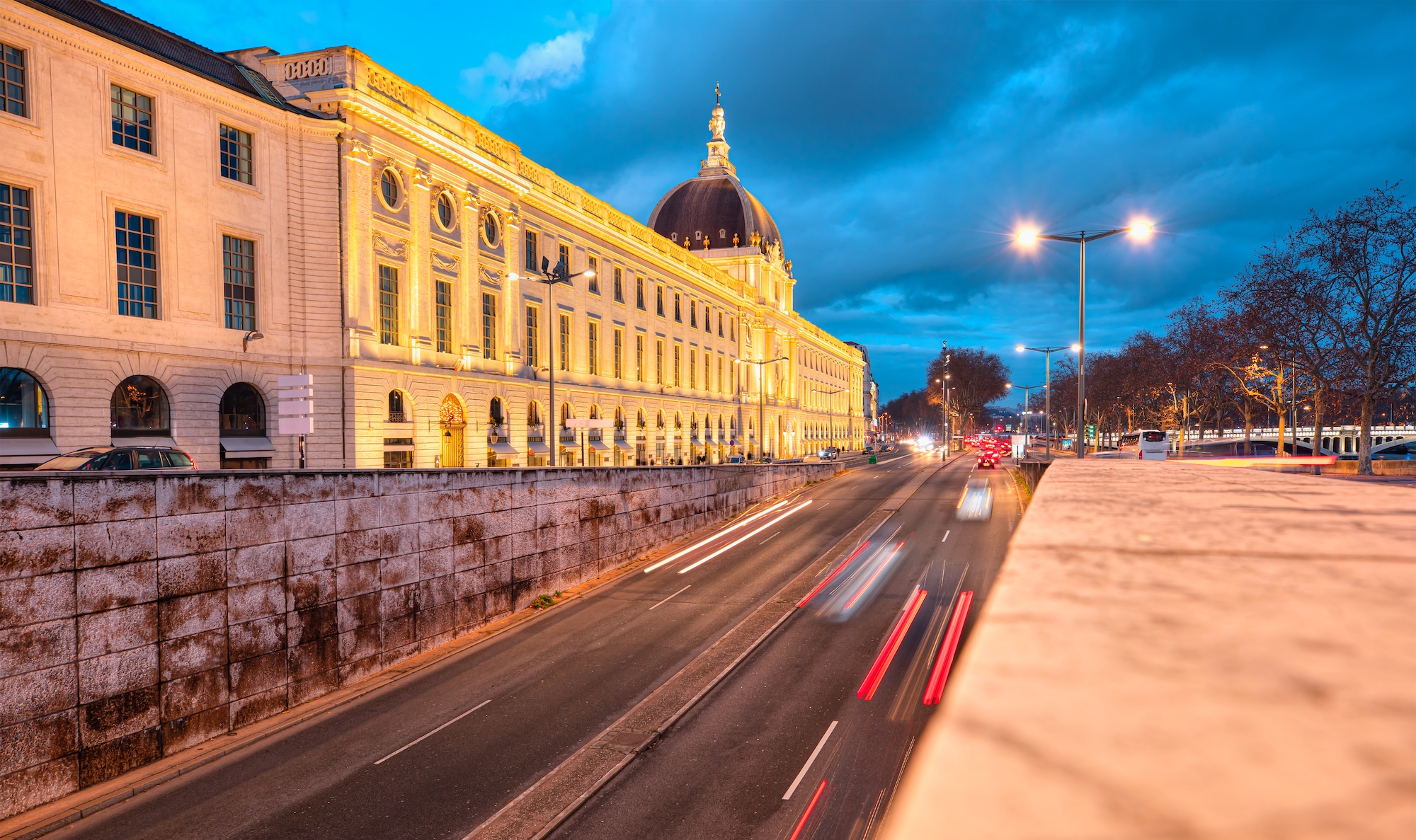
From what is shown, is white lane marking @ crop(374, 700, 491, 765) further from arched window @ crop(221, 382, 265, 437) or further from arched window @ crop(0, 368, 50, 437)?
arched window @ crop(221, 382, 265, 437)

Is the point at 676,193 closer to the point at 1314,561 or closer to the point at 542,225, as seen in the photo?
the point at 542,225

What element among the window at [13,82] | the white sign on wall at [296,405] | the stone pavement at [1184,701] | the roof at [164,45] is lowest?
the stone pavement at [1184,701]

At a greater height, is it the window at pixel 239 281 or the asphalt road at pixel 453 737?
the window at pixel 239 281

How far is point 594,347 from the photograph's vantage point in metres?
59.9

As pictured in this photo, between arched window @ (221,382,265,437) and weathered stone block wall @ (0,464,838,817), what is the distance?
15263mm

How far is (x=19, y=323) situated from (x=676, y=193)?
91.9m

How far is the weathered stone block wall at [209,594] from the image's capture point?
537 inches

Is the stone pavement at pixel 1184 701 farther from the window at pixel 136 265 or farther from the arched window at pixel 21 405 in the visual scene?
the window at pixel 136 265

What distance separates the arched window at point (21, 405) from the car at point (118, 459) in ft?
25.2

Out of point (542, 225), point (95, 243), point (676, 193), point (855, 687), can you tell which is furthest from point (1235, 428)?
point (95, 243)

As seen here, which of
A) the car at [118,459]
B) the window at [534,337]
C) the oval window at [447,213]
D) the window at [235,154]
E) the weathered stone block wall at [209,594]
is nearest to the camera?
the weathered stone block wall at [209,594]

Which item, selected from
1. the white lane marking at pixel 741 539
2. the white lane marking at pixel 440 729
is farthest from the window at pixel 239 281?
the white lane marking at pixel 440 729

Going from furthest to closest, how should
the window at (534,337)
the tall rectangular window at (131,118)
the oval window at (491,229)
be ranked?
the window at (534,337), the oval window at (491,229), the tall rectangular window at (131,118)

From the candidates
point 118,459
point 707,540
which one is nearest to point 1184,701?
point 118,459
